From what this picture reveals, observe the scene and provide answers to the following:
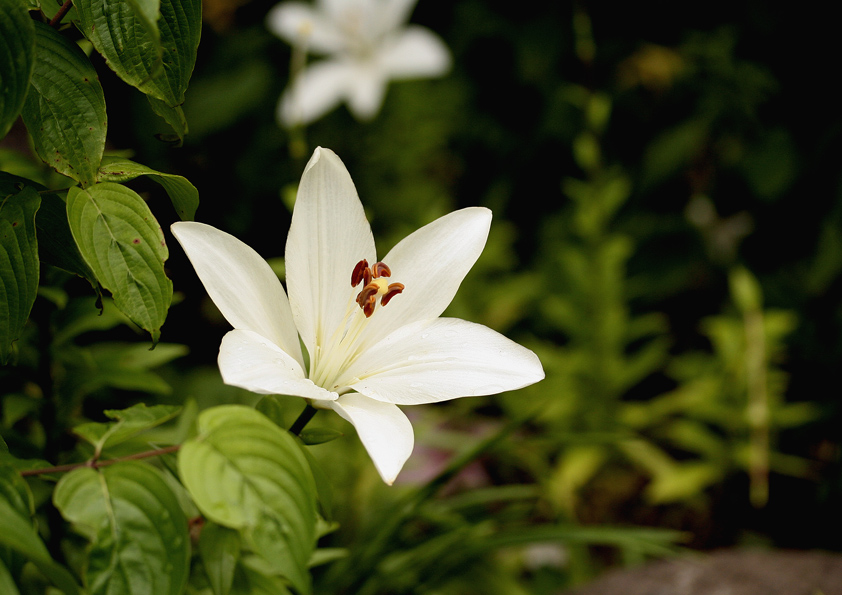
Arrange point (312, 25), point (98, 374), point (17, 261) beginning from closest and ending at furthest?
point (17, 261), point (98, 374), point (312, 25)

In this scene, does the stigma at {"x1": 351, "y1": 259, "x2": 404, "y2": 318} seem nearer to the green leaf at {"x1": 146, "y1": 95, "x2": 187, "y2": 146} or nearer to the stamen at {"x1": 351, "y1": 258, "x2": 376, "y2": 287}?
the stamen at {"x1": 351, "y1": 258, "x2": 376, "y2": 287}

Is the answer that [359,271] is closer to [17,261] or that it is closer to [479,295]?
[17,261]

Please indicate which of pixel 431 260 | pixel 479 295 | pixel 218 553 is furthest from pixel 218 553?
pixel 479 295

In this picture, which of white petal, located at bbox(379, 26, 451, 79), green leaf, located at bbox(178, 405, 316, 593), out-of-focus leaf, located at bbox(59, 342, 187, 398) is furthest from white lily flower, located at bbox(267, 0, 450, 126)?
green leaf, located at bbox(178, 405, 316, 593)

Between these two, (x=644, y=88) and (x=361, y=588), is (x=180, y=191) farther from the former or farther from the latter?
(x=644, y=88)

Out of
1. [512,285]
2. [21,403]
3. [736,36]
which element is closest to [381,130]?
[512,285]
